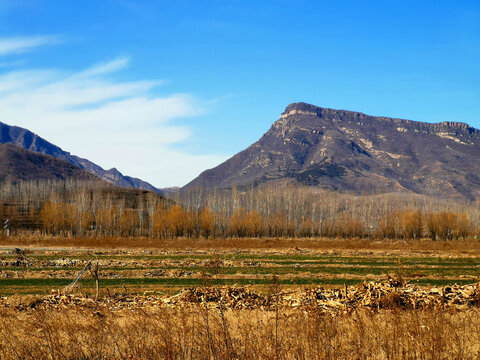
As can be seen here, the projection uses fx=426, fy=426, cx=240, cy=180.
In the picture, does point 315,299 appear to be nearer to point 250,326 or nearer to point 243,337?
point 250,326

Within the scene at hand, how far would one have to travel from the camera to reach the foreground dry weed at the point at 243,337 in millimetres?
8477

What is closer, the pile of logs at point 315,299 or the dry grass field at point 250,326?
the dry grass field at point 250,326

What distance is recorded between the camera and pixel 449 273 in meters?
33.0

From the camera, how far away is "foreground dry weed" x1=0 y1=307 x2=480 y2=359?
8.48 metres

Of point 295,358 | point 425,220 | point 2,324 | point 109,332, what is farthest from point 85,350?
point 425,220

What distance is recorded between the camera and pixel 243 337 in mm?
9805

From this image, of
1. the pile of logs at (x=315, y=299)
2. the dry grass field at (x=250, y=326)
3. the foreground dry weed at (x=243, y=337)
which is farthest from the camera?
the pile of logs at (x=315, y=299)

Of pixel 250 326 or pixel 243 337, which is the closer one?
pixel 243 337

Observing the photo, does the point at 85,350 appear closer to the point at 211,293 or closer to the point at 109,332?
the point at 109,332

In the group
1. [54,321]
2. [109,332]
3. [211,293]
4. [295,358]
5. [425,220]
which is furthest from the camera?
[425,220]

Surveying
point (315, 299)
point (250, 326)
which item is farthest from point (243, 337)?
point (315, 299)

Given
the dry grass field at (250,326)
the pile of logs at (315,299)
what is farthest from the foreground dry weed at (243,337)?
the pile of logs at (315,299)

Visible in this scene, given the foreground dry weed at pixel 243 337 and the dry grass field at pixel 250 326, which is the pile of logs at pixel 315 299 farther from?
the foreground dry weed at pixel 243 337

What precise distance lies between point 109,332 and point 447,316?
853 cm
